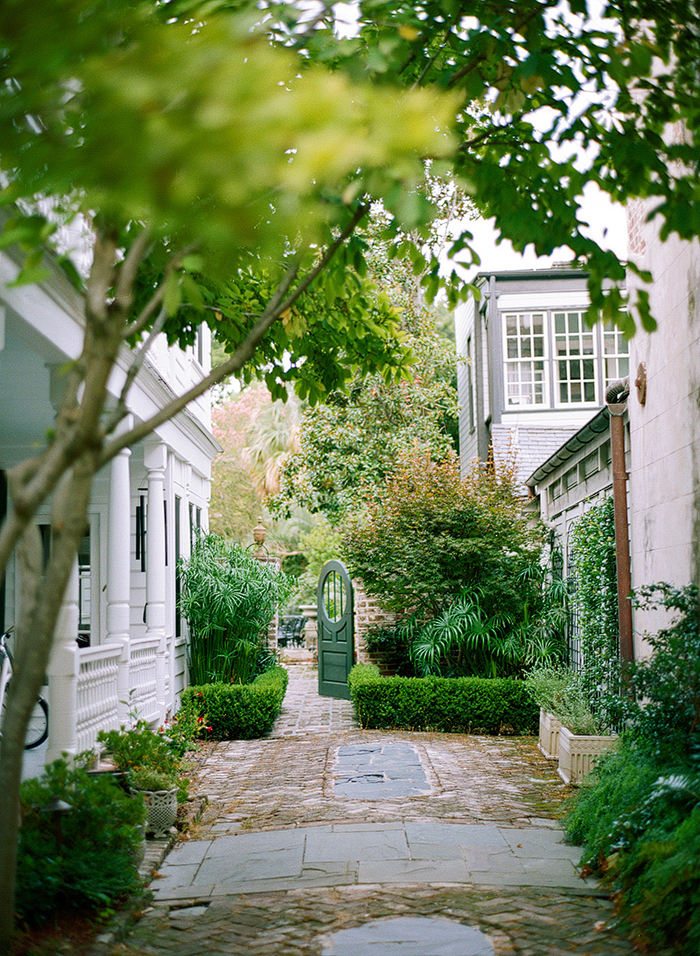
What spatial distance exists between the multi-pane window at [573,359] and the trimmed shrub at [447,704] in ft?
25.6

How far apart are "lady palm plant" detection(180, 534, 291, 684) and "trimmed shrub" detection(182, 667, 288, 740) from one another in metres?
1.06

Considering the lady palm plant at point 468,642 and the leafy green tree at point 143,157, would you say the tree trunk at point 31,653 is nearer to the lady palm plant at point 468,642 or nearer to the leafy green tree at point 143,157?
the leafy green tree at point 143,157

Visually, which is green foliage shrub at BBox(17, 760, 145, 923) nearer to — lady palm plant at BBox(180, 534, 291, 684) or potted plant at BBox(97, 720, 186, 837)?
potted plant at BBox(97, 720, 186, 837)

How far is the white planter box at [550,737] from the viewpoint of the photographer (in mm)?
9477

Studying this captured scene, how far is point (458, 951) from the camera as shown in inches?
172

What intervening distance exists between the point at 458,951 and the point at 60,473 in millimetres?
2960

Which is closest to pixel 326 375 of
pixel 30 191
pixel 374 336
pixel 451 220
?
pixel 374 336

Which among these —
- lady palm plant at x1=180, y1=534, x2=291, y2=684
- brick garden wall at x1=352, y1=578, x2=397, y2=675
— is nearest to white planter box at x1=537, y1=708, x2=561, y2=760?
lady palm plant at x1=180, y1=534, x2=291, y2=684

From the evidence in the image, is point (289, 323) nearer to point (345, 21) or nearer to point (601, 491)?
point (345, 21)

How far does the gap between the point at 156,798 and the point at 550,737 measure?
4.57 metres

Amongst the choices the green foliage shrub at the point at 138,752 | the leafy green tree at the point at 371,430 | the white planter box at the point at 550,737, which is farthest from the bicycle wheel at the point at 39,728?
the leafy green tree at the point at 371,430

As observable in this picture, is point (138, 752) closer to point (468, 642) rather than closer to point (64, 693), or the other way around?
point (64, 693)

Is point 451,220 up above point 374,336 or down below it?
above

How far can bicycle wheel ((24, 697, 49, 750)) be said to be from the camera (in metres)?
9.02
